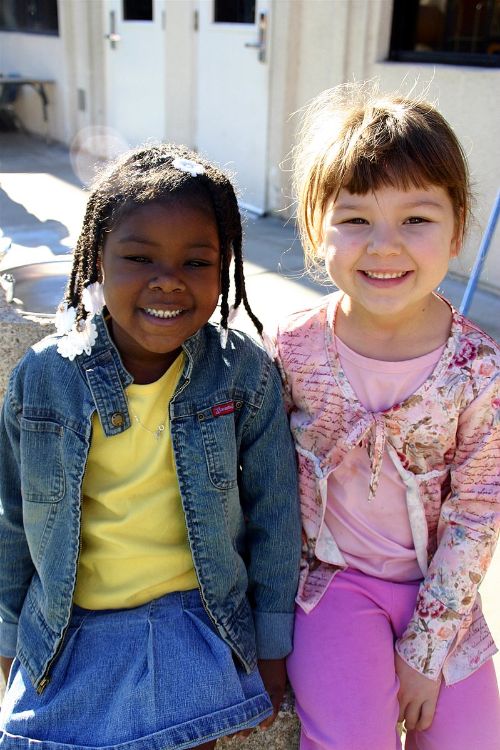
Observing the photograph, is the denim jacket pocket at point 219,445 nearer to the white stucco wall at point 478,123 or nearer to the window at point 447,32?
the white stucco wall at point 478,123

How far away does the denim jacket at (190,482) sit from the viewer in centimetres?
151

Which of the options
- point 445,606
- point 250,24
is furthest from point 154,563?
point 250,24

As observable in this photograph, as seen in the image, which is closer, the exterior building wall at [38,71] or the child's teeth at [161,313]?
the child's teeth at [161,313]

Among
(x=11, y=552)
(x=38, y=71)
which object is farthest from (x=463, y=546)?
(x=38, y=71)

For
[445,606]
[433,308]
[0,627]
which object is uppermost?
[433,308]

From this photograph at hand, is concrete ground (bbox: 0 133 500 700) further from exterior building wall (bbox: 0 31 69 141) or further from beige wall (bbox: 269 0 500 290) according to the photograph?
exterior building wall (bbox: 0 31 69 141)

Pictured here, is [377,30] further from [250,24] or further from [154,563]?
[154,563]

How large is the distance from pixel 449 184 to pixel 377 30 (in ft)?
13.4

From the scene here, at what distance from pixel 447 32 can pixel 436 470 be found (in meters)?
4.08

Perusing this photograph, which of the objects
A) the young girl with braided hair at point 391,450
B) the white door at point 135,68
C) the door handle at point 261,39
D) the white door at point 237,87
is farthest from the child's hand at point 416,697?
the white door at point 135,68

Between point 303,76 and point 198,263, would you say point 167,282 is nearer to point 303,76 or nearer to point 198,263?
point 198,263

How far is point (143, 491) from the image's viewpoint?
156 centimetres

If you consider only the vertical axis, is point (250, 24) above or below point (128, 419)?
above

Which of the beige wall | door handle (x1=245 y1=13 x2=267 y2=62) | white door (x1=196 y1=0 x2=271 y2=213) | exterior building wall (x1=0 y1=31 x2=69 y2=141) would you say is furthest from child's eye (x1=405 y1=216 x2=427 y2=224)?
exterior building wall (x1=0 y1=31 x2=69 y2=141)
